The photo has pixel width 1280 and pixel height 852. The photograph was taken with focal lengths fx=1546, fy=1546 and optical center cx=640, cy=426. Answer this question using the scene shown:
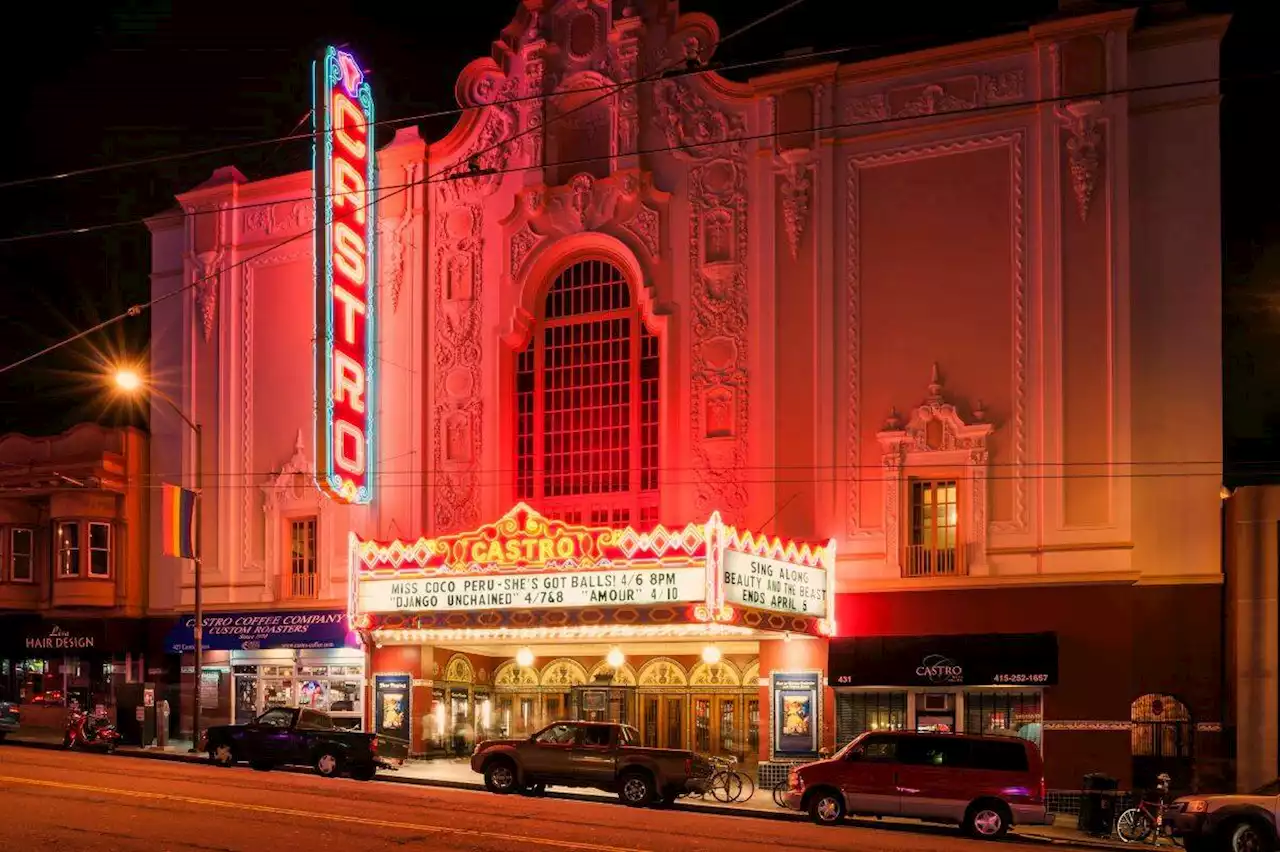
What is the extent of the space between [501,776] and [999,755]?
28.0 ft

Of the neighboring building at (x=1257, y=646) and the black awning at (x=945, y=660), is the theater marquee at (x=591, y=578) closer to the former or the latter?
the black awning at (x=945, y=660)

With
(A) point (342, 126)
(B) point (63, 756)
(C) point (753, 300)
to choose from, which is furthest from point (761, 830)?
(A) point (342, 126)

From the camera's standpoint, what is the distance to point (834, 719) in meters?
29.6

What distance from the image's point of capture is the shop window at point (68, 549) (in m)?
37.6

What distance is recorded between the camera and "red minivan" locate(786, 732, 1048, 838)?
23.2m

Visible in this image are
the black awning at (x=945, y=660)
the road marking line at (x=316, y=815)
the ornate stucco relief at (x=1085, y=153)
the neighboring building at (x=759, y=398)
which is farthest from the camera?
the ornate stucco relief at (x=1085, y=153)

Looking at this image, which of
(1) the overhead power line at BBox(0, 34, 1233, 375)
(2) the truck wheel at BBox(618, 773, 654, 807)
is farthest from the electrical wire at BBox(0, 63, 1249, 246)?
(2) the truck wheel at BBox(618, 773, 654, 807)

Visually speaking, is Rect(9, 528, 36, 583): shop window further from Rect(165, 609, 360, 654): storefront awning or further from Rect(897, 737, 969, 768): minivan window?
Rect(897, 737, 969, 768): minivan window

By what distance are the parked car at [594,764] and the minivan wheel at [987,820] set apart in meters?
4.50

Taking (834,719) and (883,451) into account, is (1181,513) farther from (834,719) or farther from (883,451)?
(834,719)

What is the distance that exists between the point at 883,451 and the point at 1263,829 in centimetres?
1104

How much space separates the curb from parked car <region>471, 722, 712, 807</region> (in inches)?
15.2

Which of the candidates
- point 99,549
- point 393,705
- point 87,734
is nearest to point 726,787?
point 393,705

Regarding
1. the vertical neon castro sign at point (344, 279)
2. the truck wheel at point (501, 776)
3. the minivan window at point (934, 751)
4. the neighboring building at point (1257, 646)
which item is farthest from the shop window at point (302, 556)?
the neighboring building at point (1257, 646)
